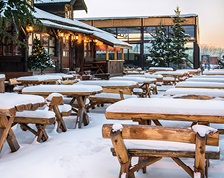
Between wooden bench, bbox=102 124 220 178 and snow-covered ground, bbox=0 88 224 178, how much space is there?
766 millimetres

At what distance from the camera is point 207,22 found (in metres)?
46.2

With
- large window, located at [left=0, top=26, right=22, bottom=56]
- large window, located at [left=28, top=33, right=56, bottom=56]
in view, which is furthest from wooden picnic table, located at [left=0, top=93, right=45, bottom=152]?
large window, located at [left=28, top=33, right=56, bottom=56]

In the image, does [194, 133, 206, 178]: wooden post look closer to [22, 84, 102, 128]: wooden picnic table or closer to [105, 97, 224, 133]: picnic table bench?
[105, 97, 224, 133]: picnic table bench

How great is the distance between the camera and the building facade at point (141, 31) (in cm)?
3347

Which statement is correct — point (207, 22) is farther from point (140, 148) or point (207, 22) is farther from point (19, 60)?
point (140, 148)

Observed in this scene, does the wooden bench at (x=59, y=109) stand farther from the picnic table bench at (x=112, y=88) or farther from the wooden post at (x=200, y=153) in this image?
the wooden post at (x=200, y=153)

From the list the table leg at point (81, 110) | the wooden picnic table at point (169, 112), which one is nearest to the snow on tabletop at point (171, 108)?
the wooden picnic table at point (169, 112)

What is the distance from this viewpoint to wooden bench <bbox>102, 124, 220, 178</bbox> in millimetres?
2908

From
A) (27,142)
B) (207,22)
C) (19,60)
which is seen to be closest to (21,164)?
(27,142)

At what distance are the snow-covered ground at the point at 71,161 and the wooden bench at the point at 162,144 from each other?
77cm

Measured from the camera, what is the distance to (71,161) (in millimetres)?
4441

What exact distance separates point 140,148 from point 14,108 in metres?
1.90

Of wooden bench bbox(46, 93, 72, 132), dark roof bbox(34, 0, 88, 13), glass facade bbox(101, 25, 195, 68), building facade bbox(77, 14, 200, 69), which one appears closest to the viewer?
wooden bench bbox(46, 93, 72, 132)

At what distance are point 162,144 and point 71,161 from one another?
161cm
